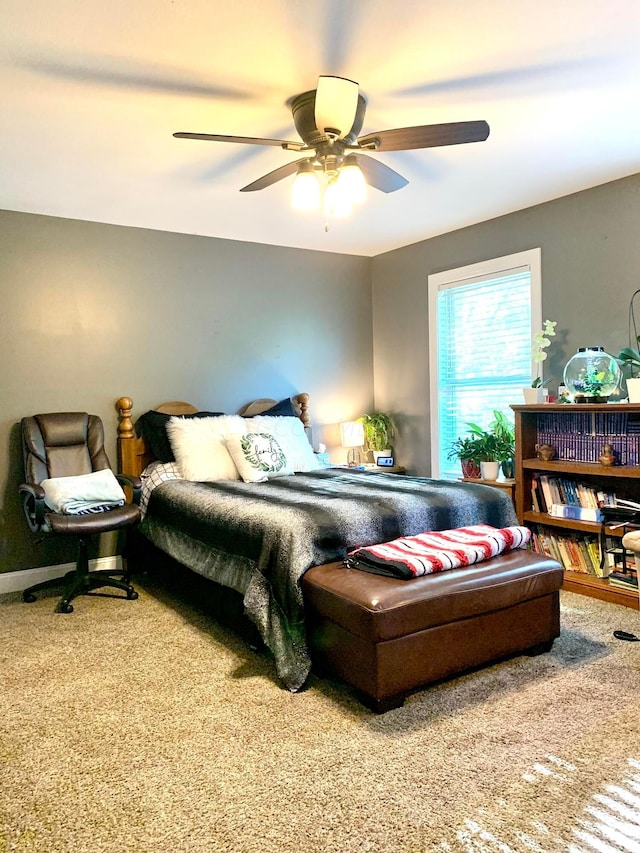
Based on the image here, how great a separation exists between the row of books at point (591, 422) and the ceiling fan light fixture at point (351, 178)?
181 cm

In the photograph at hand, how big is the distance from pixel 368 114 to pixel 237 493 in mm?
1987

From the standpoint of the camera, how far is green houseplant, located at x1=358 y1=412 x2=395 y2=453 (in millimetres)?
5297

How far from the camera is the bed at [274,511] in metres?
2.54

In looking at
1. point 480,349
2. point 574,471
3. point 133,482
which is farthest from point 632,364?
point 133,482

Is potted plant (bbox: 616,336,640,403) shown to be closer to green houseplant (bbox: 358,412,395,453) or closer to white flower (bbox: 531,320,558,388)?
white flower (bbox: 531,320,558,388)

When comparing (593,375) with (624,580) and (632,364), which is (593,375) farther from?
(624,580)

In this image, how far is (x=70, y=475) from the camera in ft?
12.7

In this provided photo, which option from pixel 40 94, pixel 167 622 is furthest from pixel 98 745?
pixel 40 94

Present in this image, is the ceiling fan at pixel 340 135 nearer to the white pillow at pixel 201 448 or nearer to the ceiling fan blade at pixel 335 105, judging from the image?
the ceiling fan blade at pixel 335 105

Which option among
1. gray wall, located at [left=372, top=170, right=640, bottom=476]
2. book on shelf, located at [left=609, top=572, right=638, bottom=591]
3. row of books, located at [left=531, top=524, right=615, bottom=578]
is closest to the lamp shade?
gray wall, located at [left=372, top=170, right=640, bottom=476]

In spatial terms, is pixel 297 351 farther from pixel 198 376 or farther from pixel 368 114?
pixel 368 114

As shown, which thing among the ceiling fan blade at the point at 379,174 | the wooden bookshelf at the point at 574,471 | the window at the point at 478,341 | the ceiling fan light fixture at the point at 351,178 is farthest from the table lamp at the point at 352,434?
the ceiling fan light fixture at the point at 351,178

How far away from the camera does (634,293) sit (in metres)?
3.57

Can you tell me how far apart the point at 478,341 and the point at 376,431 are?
1.18m
